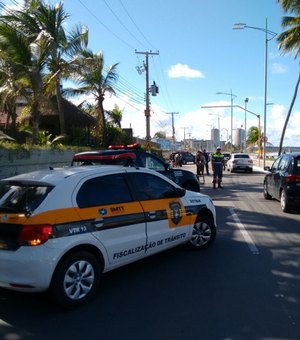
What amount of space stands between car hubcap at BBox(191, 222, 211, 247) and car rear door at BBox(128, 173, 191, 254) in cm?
40

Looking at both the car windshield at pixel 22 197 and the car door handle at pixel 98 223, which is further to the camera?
the car door handle at pixel 98 223

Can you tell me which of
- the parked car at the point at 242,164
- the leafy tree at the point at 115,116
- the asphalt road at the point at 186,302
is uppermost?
the leafy tree at the point at 115,116

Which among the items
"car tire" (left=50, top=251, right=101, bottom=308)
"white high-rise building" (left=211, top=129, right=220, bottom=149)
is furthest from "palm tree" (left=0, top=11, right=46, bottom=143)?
"white high-rise building" (left=211, top=129, right=220, bottom=149)

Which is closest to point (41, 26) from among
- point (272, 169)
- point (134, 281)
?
point (272, 169)

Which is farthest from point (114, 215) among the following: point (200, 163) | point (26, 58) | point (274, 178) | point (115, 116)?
point (115, 116)

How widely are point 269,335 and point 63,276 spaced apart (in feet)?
7.56

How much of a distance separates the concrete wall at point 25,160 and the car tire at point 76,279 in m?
8.27

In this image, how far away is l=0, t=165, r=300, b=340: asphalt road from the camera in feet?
15.2

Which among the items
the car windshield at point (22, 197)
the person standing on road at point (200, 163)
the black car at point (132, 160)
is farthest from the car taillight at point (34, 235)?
the person standing on road at point (200, 163)

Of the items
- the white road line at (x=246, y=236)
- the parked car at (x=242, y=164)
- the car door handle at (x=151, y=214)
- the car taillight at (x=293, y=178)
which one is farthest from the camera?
the parked car at (x=242, y=164)

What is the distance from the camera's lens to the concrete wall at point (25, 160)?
43.1 feet

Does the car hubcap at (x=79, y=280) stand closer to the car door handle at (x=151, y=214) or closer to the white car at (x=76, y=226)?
the white car at (x=76, y=226)

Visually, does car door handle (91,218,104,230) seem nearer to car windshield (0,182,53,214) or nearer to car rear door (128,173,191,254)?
car windshield (0,182,53,214)

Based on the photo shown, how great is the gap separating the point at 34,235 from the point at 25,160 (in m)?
9.80
